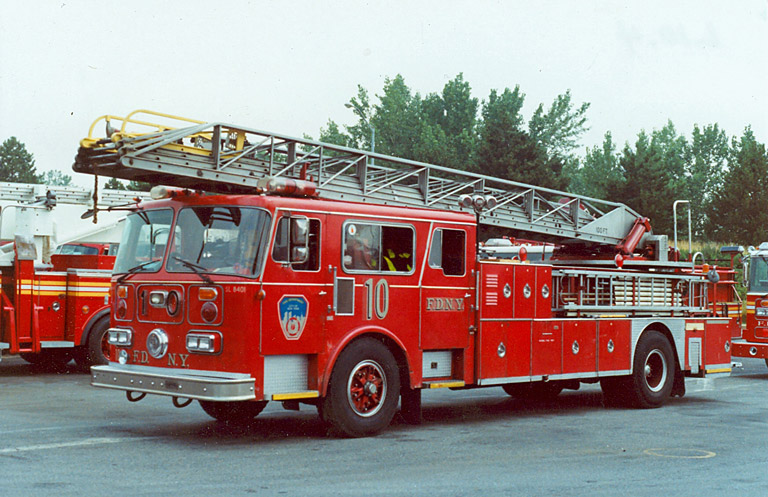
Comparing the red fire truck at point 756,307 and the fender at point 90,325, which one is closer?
the fender at point 90,325

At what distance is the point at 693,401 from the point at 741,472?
5871 mm

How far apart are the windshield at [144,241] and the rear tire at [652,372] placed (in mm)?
6521

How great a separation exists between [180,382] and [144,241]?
69.9 inches

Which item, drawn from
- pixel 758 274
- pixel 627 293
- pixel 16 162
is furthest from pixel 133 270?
pixel 16 162

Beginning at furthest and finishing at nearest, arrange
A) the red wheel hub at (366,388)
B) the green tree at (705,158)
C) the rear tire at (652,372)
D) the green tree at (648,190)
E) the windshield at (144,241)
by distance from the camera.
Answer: the green tree at (705,158), the green tree at (648,190), the rear tire at (652,372), the windshield at (144,241), the red wheel hub at (366,388)

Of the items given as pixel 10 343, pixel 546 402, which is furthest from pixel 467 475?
pixel 10 343

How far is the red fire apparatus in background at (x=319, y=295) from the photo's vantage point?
889 cm

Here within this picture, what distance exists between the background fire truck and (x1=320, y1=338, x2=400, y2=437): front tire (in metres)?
7.03

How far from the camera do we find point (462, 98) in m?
66.6

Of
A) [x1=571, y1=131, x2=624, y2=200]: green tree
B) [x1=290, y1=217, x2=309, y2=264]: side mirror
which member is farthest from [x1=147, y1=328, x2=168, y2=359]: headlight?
[x1=571, y1=131, x2=624, y2=200]: green tree

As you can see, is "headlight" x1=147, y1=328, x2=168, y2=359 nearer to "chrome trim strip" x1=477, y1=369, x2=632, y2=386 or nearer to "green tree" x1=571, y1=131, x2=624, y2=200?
"chrome trim strip" x1=477, y1=369, x2=632, y2=386

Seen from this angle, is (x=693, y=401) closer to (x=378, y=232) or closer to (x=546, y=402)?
(x=546, y=402)

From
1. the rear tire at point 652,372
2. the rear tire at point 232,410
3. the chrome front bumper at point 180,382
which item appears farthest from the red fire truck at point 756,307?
the chrome front bumper at point 180,382

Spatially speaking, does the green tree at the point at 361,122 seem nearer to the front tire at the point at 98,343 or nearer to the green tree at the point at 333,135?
the green tree at the point at 333,135
